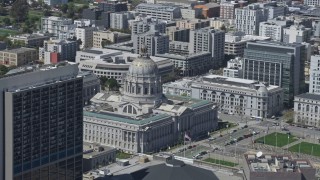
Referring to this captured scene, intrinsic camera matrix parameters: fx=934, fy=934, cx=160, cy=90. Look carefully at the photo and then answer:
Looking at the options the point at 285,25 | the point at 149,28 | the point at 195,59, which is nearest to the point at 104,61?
the point at 195,59

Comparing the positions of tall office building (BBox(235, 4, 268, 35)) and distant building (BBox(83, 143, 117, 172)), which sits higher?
tall office building (BBox(235, 4, 268, 35))

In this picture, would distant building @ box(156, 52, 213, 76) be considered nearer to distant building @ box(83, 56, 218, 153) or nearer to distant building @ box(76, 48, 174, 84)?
distant building @ box(76, 48, 174, 84)

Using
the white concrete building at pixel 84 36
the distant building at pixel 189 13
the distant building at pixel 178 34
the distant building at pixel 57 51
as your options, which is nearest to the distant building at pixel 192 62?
the distant building at pixel 57 51

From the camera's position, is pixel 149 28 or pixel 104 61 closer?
pixel 104 61

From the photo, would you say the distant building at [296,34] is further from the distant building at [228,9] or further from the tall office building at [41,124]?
the tall office building at [41,124]

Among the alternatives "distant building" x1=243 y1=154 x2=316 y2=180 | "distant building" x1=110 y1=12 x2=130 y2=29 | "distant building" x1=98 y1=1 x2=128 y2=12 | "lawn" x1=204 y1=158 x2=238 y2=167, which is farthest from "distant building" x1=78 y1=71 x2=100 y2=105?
"distant building" x1=98 y1=1 x2=128 y2=12

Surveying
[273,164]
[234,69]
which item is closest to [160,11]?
[234,69]

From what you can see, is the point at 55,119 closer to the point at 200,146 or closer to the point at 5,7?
the point at 200,146
